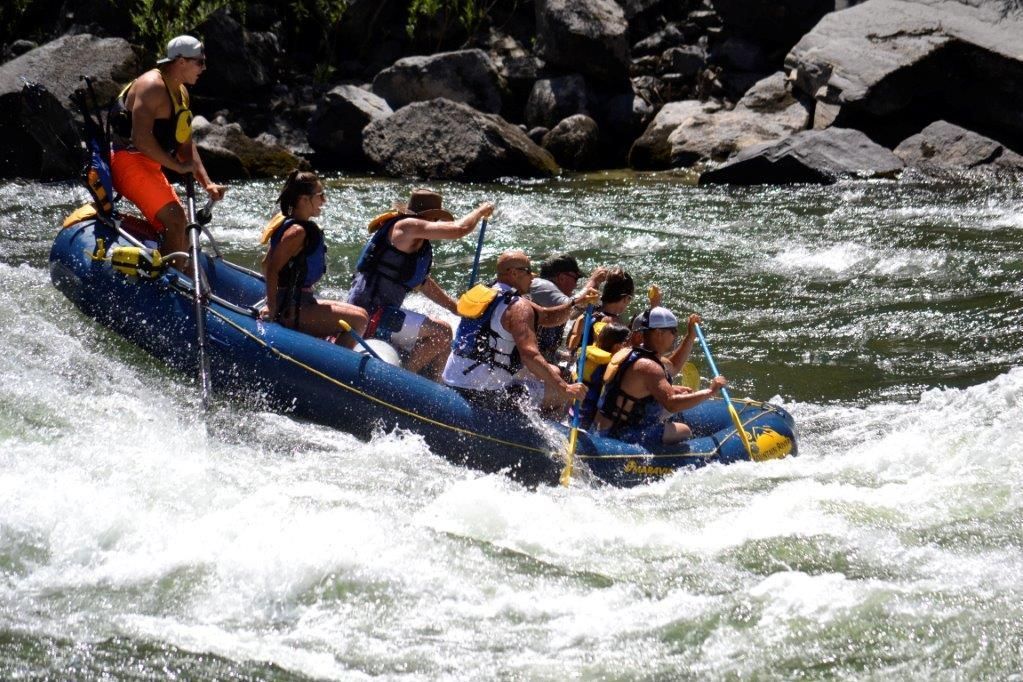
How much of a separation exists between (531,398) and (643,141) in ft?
32.7

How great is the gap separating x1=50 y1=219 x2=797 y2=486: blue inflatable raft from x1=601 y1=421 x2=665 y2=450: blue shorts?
0.20 feet

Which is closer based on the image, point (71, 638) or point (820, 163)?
point (71, 638)

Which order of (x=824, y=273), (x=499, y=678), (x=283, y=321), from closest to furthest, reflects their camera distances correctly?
(x=499, y=678), (x=283, y=321), (x=824, y=273)

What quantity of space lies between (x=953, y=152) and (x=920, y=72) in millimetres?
1302

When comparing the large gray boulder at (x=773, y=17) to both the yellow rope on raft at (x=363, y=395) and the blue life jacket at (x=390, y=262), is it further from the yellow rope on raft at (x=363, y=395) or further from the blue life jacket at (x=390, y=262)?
the yellow rope on raft at (x=363, y=395)

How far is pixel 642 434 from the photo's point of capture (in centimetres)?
637

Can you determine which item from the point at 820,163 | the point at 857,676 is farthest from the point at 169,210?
the point at 820,163

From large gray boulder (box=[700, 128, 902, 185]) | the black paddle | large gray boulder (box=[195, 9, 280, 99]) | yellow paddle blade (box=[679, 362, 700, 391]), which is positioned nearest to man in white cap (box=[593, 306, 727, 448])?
yellow paddle blade (box=[679, 362, 700, 391])

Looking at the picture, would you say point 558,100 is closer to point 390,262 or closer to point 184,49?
point 184,49

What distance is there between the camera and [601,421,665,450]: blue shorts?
6.34 metres

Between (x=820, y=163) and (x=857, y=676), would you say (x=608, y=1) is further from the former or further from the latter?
(x=857, y=676)

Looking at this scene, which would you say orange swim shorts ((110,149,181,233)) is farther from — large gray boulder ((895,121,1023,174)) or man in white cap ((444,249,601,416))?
large gray boulder ((895,121,1023,174))

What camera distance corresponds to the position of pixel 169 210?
769 centimetres

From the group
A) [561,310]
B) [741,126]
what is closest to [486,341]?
[561,310]
